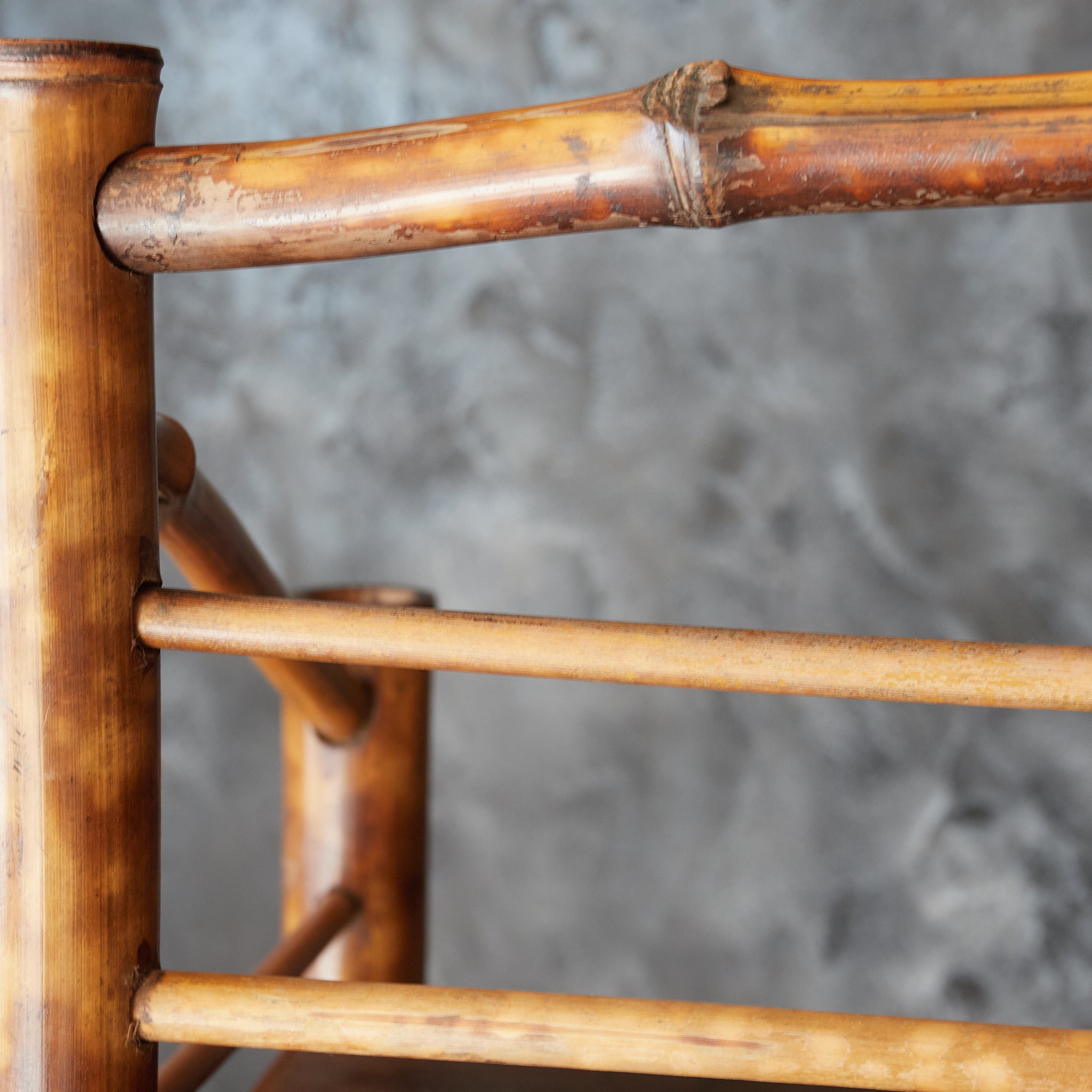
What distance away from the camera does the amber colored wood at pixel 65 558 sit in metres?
0.41

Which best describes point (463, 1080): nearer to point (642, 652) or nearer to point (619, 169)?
point (642, 652)

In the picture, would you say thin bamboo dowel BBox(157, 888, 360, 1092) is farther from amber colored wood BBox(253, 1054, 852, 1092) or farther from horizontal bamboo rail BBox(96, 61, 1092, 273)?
horizontal bamboo rail BBox(96, 61, 1092, 273)

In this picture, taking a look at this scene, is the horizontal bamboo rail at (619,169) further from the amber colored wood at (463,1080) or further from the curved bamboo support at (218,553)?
the amber colored wood at (463,1080)

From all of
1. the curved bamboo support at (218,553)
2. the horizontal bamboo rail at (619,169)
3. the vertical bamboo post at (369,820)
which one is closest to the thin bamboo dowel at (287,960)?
the vertical bamboo post at (369,820)

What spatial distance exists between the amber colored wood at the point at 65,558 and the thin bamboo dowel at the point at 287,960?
0.13 metres

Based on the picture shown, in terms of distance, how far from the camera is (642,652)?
0.41 m

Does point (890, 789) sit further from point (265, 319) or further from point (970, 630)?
point (265, 319)

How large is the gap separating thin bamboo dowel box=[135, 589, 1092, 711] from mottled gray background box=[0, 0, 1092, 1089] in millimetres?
1324

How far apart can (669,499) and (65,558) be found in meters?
1.38

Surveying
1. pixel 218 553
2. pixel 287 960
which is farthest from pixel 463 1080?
pixel 218 553

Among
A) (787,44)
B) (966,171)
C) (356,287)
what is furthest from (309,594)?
(787,44)

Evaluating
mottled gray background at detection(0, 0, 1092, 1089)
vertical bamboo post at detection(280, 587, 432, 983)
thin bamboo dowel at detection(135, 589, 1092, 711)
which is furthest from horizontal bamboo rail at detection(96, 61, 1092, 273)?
mottled gray background at detection(0, 0, 1092, 1089)

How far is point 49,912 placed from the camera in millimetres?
423

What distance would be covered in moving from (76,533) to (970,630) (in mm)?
1421
